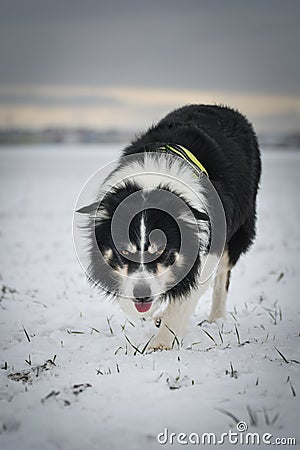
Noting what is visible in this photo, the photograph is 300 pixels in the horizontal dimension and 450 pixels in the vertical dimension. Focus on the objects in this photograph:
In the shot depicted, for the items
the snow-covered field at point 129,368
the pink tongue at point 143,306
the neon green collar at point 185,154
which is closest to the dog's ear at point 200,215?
the neon green collar at point 185,154

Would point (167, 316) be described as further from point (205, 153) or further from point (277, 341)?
point (205, 153)

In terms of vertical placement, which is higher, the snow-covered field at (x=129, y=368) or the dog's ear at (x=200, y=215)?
the dog's ear at (x=200, y=215)

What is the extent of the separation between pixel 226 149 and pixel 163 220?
4.13 ft

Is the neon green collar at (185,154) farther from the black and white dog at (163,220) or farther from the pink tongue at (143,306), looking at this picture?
the pink tongue at (143,306)

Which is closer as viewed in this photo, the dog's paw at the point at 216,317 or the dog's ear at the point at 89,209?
the dog's ear at the point at 89,209

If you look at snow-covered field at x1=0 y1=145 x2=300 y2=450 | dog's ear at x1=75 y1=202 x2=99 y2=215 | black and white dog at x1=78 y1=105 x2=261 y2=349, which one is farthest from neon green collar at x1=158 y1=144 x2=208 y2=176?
snow-covered field at x1=0 y1=145 x2=300 y2=450

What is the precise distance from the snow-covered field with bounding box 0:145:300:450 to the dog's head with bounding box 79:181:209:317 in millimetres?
541

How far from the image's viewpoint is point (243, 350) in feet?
12.5

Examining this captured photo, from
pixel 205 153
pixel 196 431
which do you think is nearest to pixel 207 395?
pixel 196 431

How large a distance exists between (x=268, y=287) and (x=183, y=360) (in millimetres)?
2713

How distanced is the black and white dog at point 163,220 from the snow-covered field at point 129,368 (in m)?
0.46

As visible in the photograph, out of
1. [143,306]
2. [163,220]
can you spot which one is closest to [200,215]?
[163,220]

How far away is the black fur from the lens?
4312 mm

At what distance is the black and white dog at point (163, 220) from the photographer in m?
3.72
